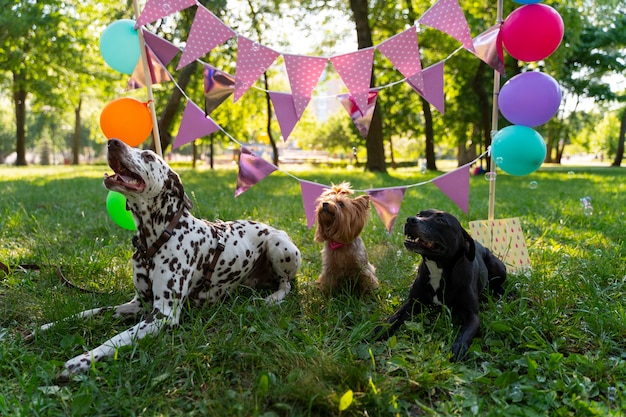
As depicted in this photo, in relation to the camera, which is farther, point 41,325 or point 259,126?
point 259,126

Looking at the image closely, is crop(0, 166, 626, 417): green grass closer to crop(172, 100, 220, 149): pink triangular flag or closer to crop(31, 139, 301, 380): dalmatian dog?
crop(31, 139, 301, 380): dalmatian dog

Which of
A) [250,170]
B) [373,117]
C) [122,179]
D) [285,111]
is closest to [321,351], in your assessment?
[122,179]

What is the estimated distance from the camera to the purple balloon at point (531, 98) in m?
3.73

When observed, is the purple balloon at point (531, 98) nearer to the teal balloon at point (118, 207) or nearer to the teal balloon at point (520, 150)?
the teal balloon at point (520, 150)

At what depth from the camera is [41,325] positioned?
3143 mm

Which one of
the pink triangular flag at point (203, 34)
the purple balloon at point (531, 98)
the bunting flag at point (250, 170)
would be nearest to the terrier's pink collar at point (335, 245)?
the bunting flag at point (250, 170)

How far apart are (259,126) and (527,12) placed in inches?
1170

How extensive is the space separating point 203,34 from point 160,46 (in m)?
0.49

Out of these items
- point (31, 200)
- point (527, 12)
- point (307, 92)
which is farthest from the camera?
point (31, 200)

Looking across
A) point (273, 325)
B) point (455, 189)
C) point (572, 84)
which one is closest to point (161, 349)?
point (273, 325)

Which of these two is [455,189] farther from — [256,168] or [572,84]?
[572,84]

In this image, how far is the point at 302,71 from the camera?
4.23 m

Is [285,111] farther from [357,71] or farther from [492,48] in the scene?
[492,48]

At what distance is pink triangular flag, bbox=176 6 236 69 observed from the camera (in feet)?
13.0
